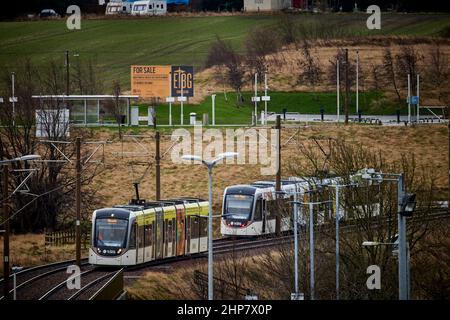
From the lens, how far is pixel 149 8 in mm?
146125

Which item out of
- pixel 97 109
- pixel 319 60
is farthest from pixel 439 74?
pixel 97 109

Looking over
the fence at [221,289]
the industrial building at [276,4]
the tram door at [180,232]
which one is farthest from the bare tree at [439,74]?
the fence at [221,289]

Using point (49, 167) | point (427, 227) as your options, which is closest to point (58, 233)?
point (49, 167)

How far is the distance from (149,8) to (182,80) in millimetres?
52439

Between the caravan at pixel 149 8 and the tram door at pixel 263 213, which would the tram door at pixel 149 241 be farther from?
the caravan at pixel 149 8

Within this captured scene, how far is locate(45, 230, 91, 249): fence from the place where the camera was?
60.3m

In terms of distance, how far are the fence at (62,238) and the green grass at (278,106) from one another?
33563 millimetres

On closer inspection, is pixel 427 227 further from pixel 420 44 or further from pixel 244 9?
pixel 244 9

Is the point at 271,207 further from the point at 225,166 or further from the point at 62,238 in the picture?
the point at 225,166

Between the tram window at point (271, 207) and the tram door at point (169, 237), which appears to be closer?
the tram door at point (169, 237)

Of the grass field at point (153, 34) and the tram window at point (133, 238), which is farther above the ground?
the grass field at point (153, 34)

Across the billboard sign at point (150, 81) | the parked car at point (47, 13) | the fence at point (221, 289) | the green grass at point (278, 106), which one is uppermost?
the parked car at point (47, 13)

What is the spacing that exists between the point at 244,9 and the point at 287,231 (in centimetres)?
8994

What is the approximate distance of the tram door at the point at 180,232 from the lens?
2174 inches
